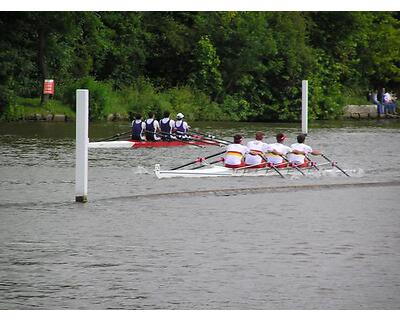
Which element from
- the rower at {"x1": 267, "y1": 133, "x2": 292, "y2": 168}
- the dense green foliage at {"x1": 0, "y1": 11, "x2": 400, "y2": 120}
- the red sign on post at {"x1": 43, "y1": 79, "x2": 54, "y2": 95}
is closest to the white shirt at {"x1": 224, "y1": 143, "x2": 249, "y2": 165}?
the rower at {"x1": 267, "y1": 133, "x2": 292, "y2": 168}

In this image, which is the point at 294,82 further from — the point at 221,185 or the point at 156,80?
the point at 221,185

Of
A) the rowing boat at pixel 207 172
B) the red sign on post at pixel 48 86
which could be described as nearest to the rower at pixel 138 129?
the rowing boat at pixel 207 172

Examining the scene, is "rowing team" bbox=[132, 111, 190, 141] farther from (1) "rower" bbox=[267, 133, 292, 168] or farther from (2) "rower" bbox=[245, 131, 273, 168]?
(2) "rower" bbox=[245, 131, 273, 168]

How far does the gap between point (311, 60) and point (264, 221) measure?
37686 mm

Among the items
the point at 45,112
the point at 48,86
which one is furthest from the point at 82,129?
the point at 45,112

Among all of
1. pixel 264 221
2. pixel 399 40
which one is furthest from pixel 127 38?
pixel 264 221

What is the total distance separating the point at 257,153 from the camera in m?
24.0

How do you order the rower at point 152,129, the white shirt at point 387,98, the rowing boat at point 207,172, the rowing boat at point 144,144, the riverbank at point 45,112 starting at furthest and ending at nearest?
the white shirt at point 387,98
the riverbank at point 45,112
the rower at point 152,129
the rowing boat at point 144,144
the rowing boat at point 207,172

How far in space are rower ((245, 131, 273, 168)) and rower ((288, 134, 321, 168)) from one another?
627 millimetres

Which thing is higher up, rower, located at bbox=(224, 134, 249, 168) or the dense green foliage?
the dense green foliage

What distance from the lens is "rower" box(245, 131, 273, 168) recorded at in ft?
78.7

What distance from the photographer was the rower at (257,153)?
78.7 feet

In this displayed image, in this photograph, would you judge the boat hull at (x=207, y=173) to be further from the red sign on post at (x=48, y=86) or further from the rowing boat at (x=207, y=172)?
the red sign on post at (x=48, y=86)

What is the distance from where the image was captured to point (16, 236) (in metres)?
17.0
